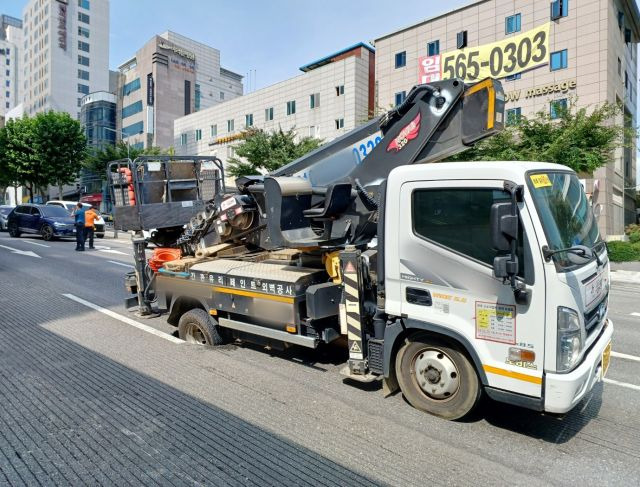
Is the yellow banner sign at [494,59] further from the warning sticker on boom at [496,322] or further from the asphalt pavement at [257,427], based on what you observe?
the warning sticker on boom at [496,322]

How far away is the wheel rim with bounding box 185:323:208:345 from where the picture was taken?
5.91 meters

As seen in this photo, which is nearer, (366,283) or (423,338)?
(423,338)

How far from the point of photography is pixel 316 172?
17.1 ft

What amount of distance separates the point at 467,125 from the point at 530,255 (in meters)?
1.75

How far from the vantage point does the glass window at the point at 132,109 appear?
215 ft

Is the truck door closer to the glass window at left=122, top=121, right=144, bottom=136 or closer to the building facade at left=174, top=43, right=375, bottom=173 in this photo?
the building facade at left=174, top=43, right=375, bottom=173

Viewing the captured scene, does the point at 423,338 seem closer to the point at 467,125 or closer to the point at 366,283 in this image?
the point at 366,283

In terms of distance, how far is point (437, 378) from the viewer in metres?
3.80

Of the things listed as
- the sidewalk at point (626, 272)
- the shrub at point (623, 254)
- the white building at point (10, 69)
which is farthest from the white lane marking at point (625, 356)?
the white building at point (10, 69)

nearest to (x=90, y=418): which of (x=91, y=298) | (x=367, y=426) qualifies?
(x=367, y=426)

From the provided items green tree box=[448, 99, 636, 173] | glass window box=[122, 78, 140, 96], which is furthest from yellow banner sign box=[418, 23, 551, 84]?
glass window box=[122, 78, 140, 96]

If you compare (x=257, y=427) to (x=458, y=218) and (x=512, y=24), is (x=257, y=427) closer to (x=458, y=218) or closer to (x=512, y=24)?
(x=458, y=218)

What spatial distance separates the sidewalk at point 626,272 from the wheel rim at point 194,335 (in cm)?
1272

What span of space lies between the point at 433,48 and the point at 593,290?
104ft
